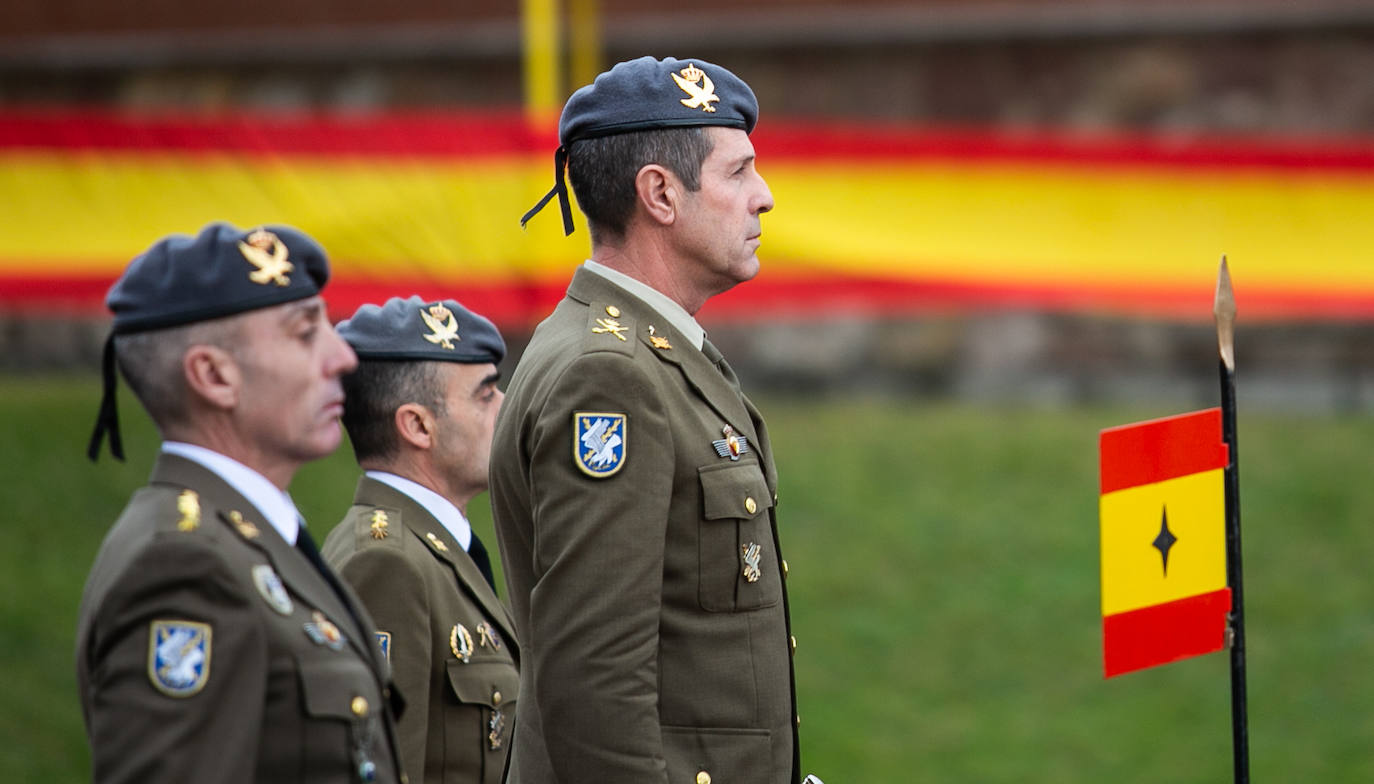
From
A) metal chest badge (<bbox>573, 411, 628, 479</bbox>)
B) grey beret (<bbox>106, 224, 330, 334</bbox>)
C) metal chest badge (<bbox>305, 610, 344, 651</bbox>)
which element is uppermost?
grey beret (<bbox>106, 224, 330, 334</bbox>)

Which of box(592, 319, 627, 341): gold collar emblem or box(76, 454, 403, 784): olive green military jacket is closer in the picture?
box(76, 454, 403, 784): olive green military jacket

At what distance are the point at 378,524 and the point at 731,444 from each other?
0.76 meters

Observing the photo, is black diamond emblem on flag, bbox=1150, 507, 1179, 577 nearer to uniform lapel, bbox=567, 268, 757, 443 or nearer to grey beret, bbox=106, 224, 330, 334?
uniform lapel, bbox=567, 268, 757, 443

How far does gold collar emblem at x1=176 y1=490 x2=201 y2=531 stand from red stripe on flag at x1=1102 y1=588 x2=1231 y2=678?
5.47 ft

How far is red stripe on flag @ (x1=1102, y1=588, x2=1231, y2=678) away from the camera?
305 cm

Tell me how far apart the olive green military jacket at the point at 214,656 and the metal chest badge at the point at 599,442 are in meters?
0.44

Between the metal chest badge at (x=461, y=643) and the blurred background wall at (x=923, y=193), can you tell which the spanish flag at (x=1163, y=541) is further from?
the blurred background wall at (x=923, y=193)

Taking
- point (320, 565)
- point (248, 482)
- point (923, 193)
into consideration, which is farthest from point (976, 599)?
point (248, 482)

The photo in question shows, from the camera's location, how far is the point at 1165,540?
310 centimetres

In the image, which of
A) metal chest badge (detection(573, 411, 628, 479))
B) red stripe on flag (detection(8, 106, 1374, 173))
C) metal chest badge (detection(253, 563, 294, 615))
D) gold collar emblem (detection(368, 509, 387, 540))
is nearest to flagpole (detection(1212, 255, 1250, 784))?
metal chest badge (detection(573, 411, 628, 479))

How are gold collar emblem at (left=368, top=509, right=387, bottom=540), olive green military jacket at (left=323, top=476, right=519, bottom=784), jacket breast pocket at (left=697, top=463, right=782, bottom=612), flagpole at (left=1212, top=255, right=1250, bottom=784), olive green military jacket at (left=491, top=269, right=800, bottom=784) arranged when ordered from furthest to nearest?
flagpole at (left=1212, top=255, right=1250, bottom=784) → gold collar emblem at (left=368, top=509, right=387, bottom=540) → olive green military jacket at (left=323, top=476, right=519, bottom=784) → jacket breast pocket at (left=697, top=463, right=782, bottom=612) → olive green military jacket at (left=491, top=269, right=800, bottom=784)

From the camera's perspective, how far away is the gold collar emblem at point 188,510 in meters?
1.96

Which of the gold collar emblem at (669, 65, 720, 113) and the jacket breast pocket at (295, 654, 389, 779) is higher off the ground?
the gold collar emblem at (669, 65, 720, 113)

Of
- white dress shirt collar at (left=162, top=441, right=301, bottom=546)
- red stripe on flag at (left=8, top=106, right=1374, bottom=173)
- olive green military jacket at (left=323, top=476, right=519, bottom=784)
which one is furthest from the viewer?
red stripe on flag at (left=8, top=106, right=1374, bottom=173)
